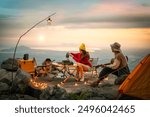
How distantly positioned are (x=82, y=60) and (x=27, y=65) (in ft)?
3.49

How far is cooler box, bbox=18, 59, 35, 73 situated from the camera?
993cm

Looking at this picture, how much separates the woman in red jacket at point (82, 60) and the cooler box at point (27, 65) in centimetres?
79

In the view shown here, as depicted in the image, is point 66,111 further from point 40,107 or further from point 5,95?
point 5,95

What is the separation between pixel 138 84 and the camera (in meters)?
8.95

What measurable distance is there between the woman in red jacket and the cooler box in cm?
79

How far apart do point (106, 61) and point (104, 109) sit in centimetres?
143

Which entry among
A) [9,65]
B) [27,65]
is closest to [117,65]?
[27,65]

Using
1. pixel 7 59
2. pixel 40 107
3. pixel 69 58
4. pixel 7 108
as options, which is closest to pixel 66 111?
pixel 40 107

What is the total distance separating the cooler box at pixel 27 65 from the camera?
993 cm

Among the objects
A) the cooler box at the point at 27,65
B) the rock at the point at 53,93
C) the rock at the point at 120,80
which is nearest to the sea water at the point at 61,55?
the cooler box at the point at 27,65

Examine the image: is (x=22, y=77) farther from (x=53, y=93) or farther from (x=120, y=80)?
(x=120, y=80)

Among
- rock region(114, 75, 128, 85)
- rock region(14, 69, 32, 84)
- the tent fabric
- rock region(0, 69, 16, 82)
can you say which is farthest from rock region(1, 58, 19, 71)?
the tent fabric

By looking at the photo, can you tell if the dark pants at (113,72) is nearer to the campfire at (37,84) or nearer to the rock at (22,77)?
the campfire at (37,84)

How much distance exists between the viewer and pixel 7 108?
853cm
